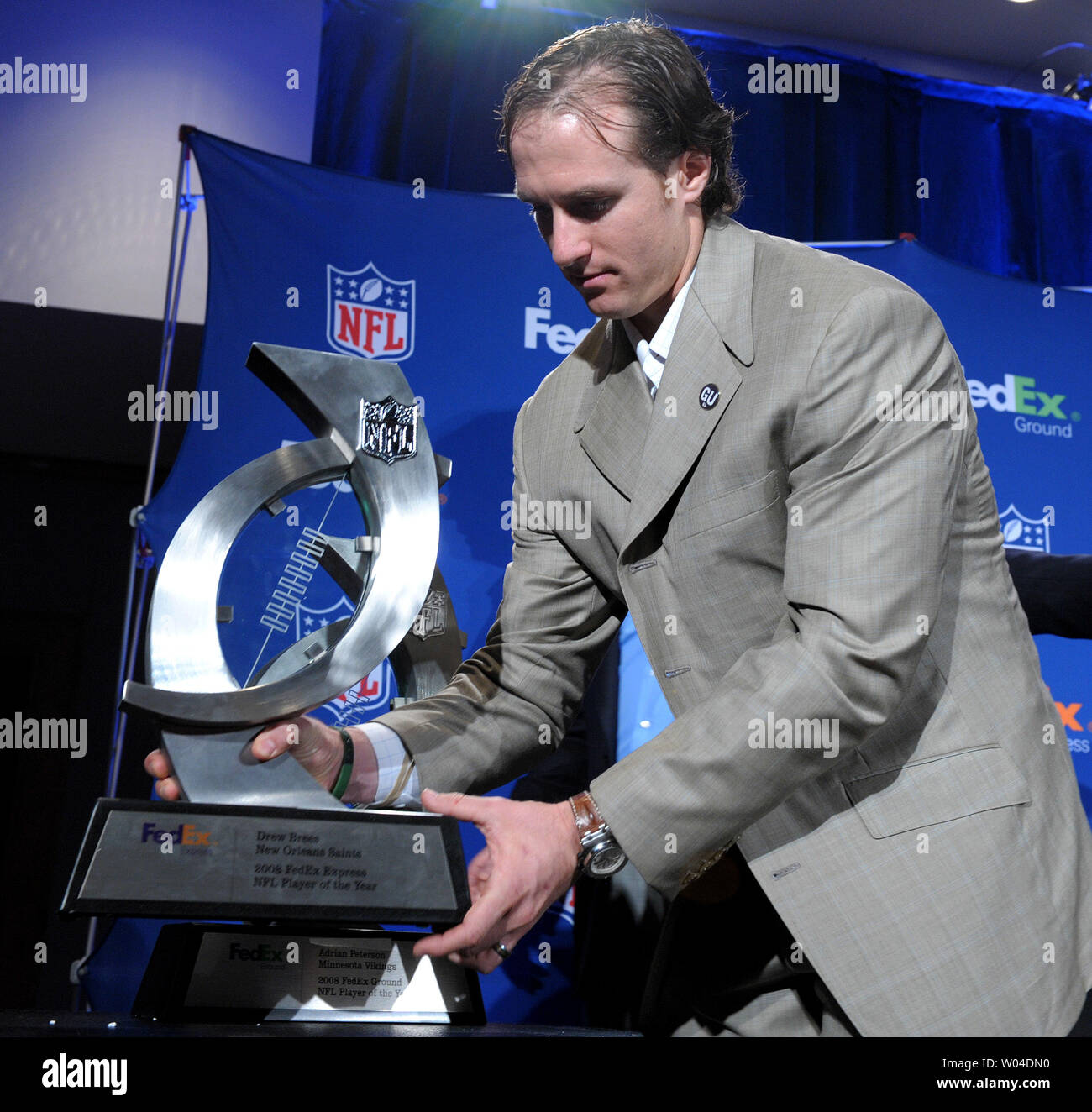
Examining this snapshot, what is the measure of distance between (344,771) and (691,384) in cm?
56

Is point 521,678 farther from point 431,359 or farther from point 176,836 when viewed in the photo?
point 431,359

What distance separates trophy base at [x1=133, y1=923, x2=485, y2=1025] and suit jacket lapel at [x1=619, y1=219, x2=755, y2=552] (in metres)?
0.51

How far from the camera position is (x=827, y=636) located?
44.3 inches

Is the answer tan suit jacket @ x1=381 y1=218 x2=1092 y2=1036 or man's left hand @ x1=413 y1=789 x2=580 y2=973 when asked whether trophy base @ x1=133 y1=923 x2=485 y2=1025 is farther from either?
tan suit jacket @ x1=381 y1=218 x2=1092 y2=1036

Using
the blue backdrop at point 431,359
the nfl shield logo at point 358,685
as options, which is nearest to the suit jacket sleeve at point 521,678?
the blue backdrop at point 431,359

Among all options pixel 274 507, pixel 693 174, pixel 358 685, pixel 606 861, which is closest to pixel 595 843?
pixel 606 861

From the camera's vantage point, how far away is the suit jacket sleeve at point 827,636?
111 centimetres

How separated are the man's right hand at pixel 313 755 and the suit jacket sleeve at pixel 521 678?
6 centimetres

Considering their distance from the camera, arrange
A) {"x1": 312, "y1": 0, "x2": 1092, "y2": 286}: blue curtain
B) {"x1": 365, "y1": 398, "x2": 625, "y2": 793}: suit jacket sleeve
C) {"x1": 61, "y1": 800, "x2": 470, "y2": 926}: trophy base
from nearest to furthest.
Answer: {"x1": 61, "y1": 800, "x2": 470, "y2": 926}: trophy base, {"x1": 365, "y1": 398, "x2": 625, "y2": 793}: suit jacket sleeve, {"x1": 312, "y1": 0, "x2": 1092, "y2": 286}: blue curtain

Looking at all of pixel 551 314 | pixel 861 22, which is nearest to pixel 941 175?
pixel 861 22

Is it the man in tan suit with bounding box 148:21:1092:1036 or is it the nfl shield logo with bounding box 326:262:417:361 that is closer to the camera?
the man in tan suit with bounding box 148:21:1092:1036

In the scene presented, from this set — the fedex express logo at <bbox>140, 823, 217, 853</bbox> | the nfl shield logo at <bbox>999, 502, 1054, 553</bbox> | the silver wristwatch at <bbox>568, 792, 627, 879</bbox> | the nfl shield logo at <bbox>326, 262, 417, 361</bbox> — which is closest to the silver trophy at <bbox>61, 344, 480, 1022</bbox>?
the fedex express logo at <bbox>140, 823, 217, 853</bbox>

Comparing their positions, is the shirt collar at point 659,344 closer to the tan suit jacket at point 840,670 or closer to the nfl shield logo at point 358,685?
the tan suit jacket at point 840,670

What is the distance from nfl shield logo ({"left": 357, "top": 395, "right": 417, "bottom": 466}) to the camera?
50.5 inches
